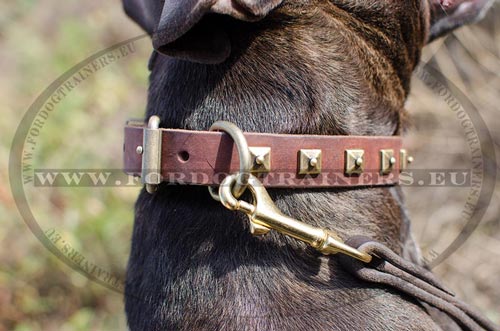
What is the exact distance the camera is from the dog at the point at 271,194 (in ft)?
4.17

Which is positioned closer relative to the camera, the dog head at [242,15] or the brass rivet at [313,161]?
the dog head at [242,15]

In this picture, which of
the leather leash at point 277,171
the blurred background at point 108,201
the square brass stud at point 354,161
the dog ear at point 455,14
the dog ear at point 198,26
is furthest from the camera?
the blurred background at point 108,201

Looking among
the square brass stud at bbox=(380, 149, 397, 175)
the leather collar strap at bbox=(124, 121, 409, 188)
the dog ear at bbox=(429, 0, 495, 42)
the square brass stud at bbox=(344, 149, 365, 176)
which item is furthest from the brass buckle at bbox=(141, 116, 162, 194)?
the dog ear at bbox=(429, 0, 495, 42)

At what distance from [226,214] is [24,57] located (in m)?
4.88

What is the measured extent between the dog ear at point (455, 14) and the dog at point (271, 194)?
31 cm

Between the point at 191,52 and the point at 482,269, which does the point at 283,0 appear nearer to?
the point at 191,52

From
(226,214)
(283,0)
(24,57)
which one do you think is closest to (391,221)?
Answer: (226,214)

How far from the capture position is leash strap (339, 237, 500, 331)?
4.25 feet

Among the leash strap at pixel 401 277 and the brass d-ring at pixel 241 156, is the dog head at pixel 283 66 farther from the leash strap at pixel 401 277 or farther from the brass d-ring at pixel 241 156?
the leash strap at pixel 401 277

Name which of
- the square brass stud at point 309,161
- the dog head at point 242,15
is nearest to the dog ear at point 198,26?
the dog head at point 242,15

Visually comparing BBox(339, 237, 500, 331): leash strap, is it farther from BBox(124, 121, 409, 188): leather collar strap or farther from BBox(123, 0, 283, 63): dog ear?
BBox(123, 0, 283, 63): dog ear

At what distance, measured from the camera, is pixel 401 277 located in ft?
4.38

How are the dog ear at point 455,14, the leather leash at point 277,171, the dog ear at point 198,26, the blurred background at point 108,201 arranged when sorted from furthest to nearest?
the blurred background at point 108,201 < the dog ear at point 455,14 < the leather leash at point 277,171 < the dog ear at point 198,26

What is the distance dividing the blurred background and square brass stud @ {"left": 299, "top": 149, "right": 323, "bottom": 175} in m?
2.08
